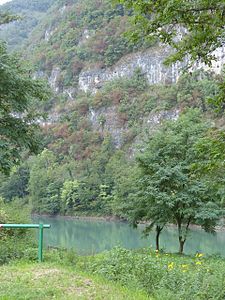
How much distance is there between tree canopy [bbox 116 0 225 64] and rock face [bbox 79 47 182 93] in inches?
3477

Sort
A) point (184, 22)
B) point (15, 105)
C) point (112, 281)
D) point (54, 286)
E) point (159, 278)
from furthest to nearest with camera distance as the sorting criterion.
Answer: point (15, 105) < point (159, 278) < point (112, 281) < point (54, 286) < point (184, 22)

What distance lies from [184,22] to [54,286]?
141 inches

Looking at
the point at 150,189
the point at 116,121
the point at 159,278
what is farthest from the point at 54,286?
the point at 116,121

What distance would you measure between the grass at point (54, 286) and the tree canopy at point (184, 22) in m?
2.98

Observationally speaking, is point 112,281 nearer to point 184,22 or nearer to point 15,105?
point 184,22

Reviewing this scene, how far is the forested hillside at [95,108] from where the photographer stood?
77.1m

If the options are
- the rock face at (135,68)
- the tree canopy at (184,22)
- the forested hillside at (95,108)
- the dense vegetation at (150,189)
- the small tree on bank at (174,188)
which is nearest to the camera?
the tree canopy at (184,22)

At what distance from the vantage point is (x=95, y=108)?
10794 centimetres

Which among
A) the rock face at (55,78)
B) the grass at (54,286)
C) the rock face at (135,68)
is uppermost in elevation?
the rock face at (55,78)

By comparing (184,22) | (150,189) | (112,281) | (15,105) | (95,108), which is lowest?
(112,281)

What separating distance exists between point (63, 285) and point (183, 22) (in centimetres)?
356

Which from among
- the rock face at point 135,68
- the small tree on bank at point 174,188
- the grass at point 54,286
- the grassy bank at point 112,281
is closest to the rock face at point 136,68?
the rock face at point 135,68

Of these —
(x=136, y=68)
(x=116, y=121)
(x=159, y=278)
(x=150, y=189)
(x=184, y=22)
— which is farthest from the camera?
(x=136, y=68)

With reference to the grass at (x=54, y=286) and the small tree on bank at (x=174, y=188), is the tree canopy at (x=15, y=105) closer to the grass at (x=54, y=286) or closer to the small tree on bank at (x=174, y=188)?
the grass at (x=54, y=286)
